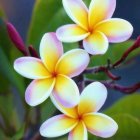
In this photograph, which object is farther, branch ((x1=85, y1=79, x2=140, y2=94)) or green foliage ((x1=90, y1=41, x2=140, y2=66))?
green foliage ((x1=90, y1=41, x2=140, y2=66))

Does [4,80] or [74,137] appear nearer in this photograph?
[74,137]

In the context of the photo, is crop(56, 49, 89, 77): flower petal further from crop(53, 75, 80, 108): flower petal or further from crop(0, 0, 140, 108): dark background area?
crop(0, 0, 140, 108): dark background area

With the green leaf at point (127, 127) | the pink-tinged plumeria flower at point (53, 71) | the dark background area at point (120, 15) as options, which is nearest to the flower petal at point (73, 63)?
the pink-tinged plumeria flower at point (53, 71)


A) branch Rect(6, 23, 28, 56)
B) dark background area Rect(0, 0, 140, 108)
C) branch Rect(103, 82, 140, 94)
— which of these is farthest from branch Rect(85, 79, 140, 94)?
dark background area Rect(0, 0, 140, 108)

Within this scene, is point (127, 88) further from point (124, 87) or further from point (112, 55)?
point (112, 55)

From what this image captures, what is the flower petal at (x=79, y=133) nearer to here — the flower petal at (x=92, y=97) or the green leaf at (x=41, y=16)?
the flower petal at (x=92, y=97)

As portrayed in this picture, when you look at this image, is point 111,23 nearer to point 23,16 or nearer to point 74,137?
point 74,137

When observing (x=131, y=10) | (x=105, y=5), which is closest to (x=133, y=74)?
(x=131, y=10)
